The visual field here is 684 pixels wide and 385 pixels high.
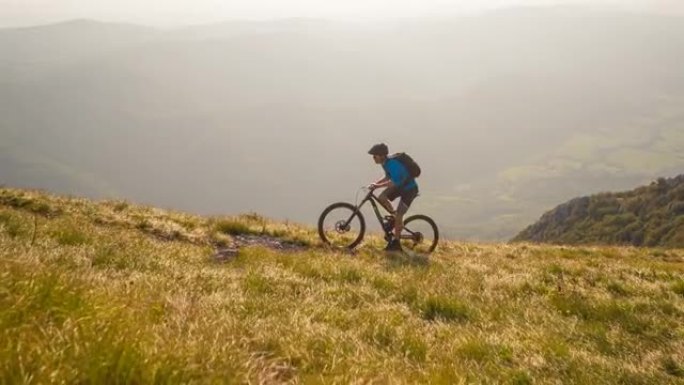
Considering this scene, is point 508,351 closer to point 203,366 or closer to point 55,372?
point 203,366

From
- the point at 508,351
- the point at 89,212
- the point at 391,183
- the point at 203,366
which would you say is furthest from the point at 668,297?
the point at 89,212

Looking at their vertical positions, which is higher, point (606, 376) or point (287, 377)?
point (287, 377)

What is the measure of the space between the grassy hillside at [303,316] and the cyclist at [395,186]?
218cm

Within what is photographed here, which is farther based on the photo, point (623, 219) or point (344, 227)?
point (623, 219)

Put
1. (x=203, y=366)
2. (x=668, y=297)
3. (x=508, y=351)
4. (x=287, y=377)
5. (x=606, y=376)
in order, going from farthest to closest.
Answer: (x=668, y=297)
(x=508, y=351)
(x=606, y=376)
(x=287, y=377)
(x=203, y=366)

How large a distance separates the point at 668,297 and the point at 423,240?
32.6ft

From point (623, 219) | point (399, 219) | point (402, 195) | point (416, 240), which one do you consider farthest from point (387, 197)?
point (623, 219)

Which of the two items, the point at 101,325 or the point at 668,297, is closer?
the point at 101,325

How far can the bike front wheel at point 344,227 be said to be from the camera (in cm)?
2012

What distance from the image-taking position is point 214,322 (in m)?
5.63

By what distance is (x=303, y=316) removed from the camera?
780 cm

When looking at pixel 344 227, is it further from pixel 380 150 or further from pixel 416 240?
pixel 380 150

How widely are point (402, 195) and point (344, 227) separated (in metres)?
2.18

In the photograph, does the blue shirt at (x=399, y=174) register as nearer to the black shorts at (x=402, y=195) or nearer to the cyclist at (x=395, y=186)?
the cyclist at (x=395, y=186)
